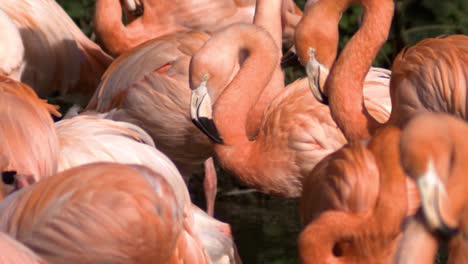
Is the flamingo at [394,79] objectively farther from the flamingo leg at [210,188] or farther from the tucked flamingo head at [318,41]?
the flamingo leg at [210,188]

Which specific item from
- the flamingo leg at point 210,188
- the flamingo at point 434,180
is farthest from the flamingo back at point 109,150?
the flamingo at point 434,180

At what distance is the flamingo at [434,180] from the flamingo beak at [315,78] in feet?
7.36

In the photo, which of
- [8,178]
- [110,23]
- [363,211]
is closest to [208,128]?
[8,178]

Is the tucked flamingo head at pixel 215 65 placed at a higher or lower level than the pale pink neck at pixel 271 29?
higher

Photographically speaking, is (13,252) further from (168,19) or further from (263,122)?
(168,19)

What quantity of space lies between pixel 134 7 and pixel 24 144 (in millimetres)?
2814

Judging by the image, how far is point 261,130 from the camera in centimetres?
502

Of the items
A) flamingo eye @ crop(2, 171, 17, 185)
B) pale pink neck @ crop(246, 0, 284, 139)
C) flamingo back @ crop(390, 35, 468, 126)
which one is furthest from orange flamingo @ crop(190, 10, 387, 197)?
flamingo eye @ crop(2, 171, 17, 185)

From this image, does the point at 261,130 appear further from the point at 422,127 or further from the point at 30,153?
the point at 422,127

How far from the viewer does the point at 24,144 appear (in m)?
3.73

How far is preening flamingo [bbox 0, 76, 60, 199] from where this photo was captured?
3686 millimetres

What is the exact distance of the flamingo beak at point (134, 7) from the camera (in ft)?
21.1

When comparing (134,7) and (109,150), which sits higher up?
(109,150)

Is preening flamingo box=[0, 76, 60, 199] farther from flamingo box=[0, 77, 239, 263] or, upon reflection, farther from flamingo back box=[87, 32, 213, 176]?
flamingo back box=[87, 32, 213, 176]
